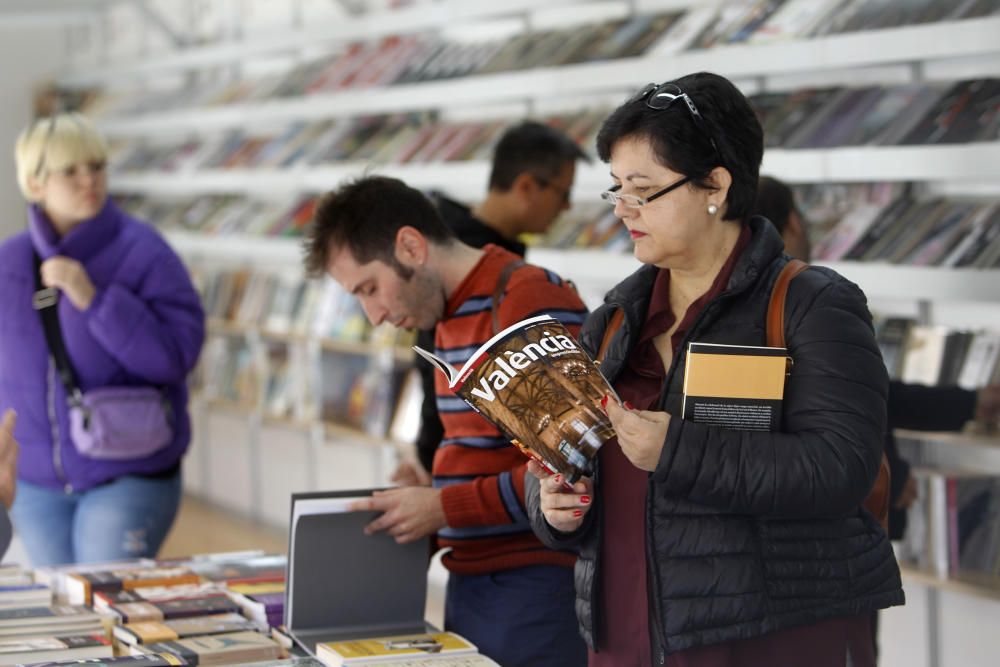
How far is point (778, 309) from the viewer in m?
1.86

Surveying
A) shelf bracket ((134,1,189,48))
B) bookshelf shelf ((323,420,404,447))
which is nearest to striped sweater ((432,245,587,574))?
bookshelf shelf ((323,420,404,447))

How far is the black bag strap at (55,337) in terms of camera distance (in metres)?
3.37

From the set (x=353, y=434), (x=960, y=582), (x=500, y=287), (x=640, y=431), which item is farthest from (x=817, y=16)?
(x=353, y=434)

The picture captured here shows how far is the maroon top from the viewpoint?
6.09ft

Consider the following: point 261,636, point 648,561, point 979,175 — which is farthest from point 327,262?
point 979,175

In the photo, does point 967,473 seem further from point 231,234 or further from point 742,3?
point 231,234

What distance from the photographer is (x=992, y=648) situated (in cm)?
370

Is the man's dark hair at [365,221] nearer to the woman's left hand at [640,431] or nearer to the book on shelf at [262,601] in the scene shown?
the book on shelf at [262,601]

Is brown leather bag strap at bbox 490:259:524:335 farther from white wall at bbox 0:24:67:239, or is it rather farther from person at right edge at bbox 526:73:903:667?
white wall at bbox 0:24:67:239

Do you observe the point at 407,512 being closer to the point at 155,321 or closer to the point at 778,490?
the point at 778,490

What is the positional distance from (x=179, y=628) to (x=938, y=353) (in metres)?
2.24

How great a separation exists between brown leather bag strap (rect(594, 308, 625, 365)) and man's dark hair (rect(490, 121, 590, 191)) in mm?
1605

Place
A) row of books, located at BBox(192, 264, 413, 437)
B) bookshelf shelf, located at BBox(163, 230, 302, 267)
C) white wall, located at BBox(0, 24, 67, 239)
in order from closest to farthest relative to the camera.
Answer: row of books, located at BBox(192, 264, 413, 437) < bookshelf shelf, located at BBox(163, 230, 302, 267) < white wall, located at BBox(0, 24, 67, 239)

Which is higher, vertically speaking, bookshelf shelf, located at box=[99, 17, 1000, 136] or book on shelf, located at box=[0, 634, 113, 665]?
bookshelf shelf, located at box=[99, 17, 1000, 136]
